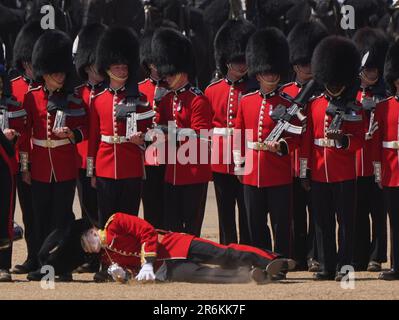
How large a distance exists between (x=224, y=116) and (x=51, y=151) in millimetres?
1095

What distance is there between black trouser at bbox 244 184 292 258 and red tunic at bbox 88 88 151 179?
667 mm

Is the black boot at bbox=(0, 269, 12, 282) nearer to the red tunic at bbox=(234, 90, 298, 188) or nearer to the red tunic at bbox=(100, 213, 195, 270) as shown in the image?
the red tunic at bbox=(100, 213, 195, 270)

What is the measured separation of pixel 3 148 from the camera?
9211 mm

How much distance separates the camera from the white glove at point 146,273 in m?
8.84

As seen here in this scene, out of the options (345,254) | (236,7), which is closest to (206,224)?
(236,7)

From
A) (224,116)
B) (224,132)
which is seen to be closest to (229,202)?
(224,132)

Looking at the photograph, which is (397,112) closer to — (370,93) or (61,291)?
(370,93)

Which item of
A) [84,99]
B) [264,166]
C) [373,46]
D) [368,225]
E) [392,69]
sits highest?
[373,46]

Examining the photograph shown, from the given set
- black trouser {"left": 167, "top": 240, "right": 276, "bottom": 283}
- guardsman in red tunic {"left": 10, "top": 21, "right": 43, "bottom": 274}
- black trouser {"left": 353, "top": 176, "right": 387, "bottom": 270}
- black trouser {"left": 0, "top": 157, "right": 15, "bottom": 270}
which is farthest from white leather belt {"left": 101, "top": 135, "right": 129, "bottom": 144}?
black trouser {"left": 353, "top": 176, "right": 387, "bottom": 270}

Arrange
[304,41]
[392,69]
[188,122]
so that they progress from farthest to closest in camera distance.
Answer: [304,41], [188,122], [392,69]

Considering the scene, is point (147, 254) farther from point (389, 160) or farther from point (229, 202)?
point (389, 160)

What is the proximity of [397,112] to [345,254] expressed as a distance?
78 centimetres

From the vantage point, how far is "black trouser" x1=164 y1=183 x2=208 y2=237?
383 inches

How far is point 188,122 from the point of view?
9711 mm
